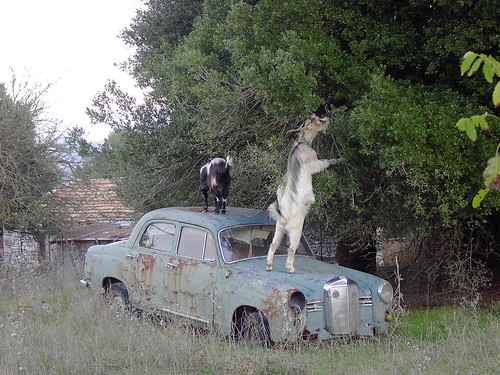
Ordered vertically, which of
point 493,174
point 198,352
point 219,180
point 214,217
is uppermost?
point 219,180

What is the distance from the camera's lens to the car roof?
8.47 m

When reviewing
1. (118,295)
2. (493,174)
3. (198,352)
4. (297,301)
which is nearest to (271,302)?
(297,301)

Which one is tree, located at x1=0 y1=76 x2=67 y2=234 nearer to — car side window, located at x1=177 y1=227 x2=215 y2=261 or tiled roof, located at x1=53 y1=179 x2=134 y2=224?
tiled roof, located at x1=53 y1=179 x2=134 y2=224

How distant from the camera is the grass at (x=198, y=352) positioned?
600cm

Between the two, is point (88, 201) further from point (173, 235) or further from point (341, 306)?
point (341, 306)

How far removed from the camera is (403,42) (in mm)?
9664

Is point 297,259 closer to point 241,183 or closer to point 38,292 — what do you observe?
point 241,183

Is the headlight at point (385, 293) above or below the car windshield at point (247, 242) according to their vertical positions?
below

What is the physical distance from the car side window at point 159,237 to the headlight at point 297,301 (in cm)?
238

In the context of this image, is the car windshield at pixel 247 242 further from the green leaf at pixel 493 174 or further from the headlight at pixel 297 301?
the green leaf at pixel 493 174

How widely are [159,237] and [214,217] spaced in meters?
0.99

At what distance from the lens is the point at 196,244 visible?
27.9 feet

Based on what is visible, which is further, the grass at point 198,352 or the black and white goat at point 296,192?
the black and white goat at point 296,192

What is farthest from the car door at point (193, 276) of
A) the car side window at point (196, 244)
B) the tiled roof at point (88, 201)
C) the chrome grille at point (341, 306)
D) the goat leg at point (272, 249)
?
the tiled roof at point (88, 201)
